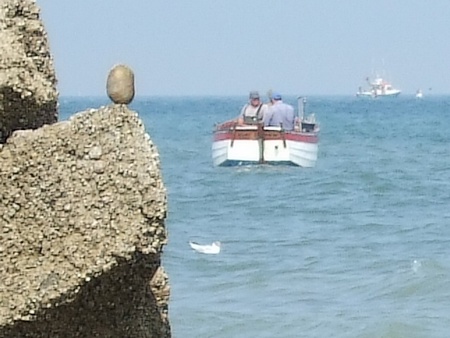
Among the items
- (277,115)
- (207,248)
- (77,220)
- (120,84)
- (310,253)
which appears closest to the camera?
(77,220)

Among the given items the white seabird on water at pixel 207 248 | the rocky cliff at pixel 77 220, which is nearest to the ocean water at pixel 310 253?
the white seabird on water at pixel 207 248

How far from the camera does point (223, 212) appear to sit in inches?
727

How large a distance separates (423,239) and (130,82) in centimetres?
1282

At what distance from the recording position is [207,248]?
43.6 ft

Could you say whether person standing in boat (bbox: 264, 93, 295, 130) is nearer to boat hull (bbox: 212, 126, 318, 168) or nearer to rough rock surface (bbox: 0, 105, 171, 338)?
boat hull (bbox: 212, 126, 318, 168)

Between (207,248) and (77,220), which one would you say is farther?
(207,248)

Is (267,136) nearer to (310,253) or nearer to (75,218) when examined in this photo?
(310,253)

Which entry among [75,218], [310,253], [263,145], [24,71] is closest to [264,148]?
[263,145]

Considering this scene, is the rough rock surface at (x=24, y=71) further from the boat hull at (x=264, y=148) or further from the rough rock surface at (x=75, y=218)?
the boat hull at (x=264, y=148)

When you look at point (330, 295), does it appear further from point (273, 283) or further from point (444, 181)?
point (444, 181)

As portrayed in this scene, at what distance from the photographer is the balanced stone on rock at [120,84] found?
225 cm

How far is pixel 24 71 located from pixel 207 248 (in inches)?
435

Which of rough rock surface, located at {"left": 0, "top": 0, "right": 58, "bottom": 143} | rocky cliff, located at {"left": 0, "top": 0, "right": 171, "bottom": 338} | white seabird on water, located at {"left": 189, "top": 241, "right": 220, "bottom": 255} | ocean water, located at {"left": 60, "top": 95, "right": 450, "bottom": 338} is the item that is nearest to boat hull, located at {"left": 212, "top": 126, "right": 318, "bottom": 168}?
ocean water, located at {"left": 60, "top": 95, "right": 450, "bottom": 338}

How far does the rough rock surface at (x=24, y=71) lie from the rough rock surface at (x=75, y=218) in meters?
0.09
